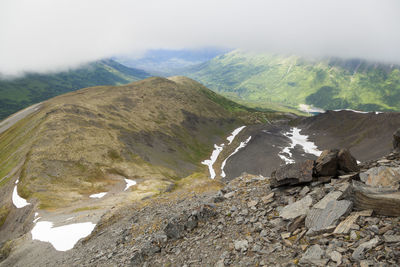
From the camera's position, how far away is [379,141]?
159 m

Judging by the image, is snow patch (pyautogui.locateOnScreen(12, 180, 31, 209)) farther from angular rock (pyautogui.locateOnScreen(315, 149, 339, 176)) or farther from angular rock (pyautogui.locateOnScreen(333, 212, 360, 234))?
angular rock (pyautogui.locateOnScreen(333, 212, 360, 234))

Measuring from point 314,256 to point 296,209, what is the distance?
156 inches

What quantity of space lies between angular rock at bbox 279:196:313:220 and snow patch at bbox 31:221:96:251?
34637 mm

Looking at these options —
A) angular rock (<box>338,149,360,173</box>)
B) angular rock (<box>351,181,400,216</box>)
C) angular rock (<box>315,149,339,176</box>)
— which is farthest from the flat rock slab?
angular rock (<box>338,149,360,173</box>)

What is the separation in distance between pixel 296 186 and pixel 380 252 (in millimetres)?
7609

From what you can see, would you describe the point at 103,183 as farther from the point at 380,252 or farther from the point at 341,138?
the point at 341,138

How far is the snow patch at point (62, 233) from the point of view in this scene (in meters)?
37.4

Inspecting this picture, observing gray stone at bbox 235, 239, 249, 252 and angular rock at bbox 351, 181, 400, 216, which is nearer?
angular rock at bbox 351, 181, 400, 216

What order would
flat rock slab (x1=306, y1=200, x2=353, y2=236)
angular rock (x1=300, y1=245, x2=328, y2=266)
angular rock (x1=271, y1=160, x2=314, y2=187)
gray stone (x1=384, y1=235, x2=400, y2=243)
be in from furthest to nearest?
angular rock (x1=271, y1=160, x2=314, y2=187) → flat rock slab (x1=306, y1=200, x2=353, y2=236) → angular rock (x1=300, y1=245, x2=328, y2=266) → gray stone (x1=384, y1=235, x2=400, y2=243)

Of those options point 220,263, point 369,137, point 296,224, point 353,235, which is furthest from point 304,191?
point 369,137

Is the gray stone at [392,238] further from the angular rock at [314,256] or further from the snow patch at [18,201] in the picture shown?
the snow patch at [18,201]

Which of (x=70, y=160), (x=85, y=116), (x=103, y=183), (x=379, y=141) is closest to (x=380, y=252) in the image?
(x=103, y=183)

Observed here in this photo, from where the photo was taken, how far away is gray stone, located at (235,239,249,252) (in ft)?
42.9

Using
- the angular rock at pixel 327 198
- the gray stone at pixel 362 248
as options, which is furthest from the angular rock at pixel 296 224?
the gray stone at pixel 362 248
